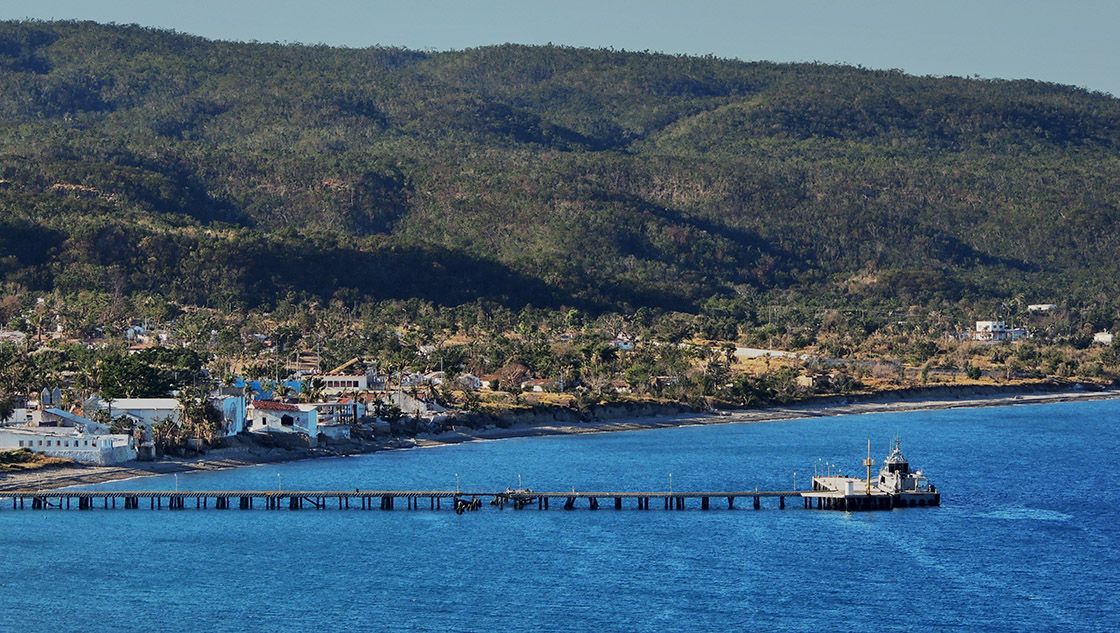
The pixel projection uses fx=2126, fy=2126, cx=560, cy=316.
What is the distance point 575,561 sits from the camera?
86125mm

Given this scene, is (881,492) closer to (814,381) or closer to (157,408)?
(157,408)

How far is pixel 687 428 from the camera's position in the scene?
151000mm

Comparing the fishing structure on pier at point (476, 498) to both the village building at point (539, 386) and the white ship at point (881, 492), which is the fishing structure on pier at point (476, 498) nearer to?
the white ship at point (881, 492)

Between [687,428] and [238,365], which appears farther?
[238,365]

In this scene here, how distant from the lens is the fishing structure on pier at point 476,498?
101250 millimetres

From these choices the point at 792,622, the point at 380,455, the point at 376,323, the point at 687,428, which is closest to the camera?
the point at 792,622

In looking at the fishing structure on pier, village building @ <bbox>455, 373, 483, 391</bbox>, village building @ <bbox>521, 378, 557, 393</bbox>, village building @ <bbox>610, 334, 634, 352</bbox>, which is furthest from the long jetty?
Result: village building @ <bbox>610, 334, 634, 352</bbox>

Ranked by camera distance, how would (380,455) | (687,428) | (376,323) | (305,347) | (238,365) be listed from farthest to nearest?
(376,323) < (305,347) < (238,365) < (687,428) < (380,455)

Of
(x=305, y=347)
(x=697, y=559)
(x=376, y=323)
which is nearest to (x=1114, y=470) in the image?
(x=697, y=559)

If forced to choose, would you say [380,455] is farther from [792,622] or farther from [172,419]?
[792,622]

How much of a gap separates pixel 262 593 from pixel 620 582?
13.6 meters

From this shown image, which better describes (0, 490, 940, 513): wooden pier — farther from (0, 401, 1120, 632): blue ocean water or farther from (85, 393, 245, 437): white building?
(85, 393, 245, 437): white building

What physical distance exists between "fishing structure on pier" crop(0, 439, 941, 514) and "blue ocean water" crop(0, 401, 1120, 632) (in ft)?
3.59

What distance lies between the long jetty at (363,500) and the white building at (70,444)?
632 cm
